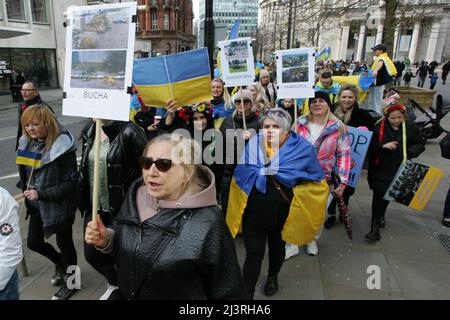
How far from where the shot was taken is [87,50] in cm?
197

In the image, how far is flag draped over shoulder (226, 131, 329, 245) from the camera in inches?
111

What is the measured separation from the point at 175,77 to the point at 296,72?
1.50 metres

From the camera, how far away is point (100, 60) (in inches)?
74.9

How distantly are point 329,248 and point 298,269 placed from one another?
2.13ft

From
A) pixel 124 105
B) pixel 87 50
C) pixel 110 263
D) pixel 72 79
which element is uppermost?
pixel 87 50

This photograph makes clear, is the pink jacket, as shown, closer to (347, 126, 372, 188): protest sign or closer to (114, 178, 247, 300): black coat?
(347, 126, 372, 188): protest sign

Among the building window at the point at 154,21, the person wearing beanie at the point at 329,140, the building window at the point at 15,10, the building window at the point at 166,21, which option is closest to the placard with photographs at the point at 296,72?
the person wearing beanie at the point at 329,140

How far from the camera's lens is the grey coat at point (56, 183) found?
2.86m

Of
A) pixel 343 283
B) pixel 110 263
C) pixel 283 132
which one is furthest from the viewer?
pixel 343 283

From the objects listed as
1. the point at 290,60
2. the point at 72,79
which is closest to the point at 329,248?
the point at 290,60

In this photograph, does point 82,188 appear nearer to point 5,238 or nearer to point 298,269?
point 5,238

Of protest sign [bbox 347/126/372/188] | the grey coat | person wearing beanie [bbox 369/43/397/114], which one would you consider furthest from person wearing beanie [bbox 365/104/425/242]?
the grey coat

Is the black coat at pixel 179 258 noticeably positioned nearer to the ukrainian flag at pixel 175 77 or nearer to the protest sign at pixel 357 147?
the ukrainian flag at pixel 175 77

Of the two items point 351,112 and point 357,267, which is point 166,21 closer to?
point 351,112
